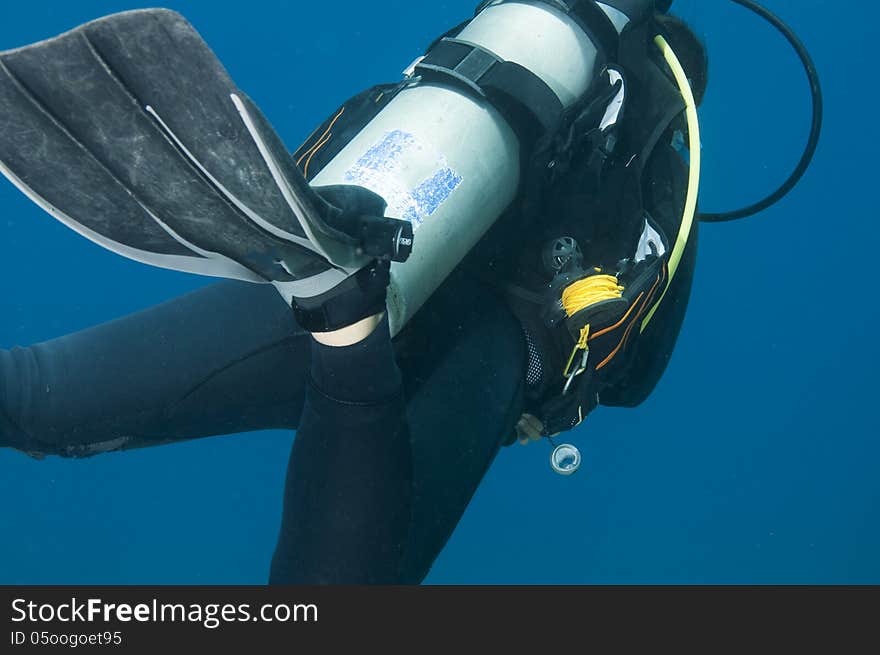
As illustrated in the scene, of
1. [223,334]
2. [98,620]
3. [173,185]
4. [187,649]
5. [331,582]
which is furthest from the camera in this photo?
[98,620]

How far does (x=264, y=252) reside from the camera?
143 centimetres

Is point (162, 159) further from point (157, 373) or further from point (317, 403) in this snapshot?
point (157, 373)

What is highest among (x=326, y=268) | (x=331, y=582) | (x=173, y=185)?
(x=173, y=185)

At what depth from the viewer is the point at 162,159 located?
50.4 inches

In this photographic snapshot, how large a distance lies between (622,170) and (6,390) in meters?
1.47

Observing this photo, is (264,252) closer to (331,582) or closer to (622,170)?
(331,582)

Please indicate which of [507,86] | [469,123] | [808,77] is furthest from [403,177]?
[808,77]

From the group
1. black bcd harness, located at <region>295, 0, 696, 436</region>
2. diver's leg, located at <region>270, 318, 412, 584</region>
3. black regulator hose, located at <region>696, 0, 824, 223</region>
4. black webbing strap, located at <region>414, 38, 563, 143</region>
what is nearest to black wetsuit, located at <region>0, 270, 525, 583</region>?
diver's leg, located at <region>270, 318, 412, 584</region>

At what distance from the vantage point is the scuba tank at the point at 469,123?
70.9 inches

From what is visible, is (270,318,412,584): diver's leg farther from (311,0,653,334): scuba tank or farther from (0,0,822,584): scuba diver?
(311,0,653,334): scuba tank

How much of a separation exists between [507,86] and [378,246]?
701 millimetres

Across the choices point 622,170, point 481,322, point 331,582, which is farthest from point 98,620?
point 622,170

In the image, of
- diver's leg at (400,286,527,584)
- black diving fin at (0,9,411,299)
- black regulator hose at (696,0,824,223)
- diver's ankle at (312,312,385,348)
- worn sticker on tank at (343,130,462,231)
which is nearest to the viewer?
black diving fin at (0,9,411,299)

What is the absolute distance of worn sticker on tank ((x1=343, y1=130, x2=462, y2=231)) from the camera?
5.81ft
